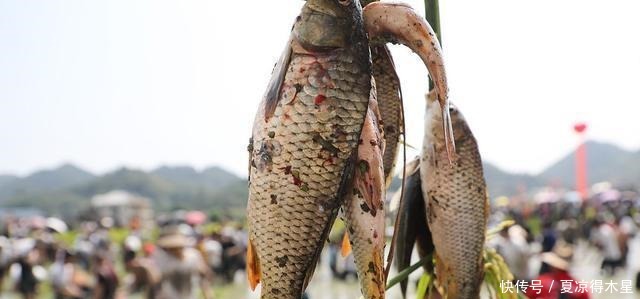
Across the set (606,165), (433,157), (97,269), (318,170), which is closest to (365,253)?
(318,170)

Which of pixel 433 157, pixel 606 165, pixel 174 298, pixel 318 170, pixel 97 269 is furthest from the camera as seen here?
pixel 606 165

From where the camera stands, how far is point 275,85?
852 millimetres

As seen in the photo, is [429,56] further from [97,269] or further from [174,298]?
[97,269]

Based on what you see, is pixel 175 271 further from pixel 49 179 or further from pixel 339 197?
pixel 49 179

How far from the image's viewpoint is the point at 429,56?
859 mm

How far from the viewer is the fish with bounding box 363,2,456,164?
0.86 m

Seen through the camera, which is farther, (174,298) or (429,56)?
(174,298)

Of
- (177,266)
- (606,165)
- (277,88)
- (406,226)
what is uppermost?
(277,88)

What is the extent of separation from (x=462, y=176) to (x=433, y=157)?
69 millimetres

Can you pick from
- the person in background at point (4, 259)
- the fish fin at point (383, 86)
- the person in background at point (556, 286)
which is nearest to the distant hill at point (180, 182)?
the person in background at point (4, 259)

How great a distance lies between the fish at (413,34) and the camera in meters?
0.86

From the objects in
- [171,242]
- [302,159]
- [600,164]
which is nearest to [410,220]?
[302,159]

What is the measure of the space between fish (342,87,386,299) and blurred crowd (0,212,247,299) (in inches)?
184

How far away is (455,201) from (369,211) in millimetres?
511
